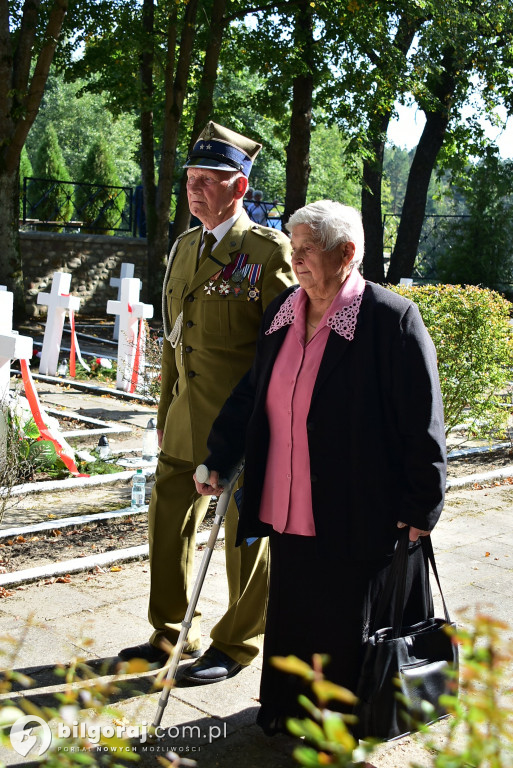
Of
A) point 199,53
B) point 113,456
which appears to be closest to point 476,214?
point 199,53

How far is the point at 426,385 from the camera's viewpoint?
3143 millimetres

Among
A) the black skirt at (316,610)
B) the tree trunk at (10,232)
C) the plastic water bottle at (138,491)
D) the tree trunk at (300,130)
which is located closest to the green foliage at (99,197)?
the tree trunk at (300,130)

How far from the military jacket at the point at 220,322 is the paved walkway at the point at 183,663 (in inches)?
38.8

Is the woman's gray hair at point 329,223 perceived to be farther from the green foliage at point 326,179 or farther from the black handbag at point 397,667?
the green foliage at point 326,179

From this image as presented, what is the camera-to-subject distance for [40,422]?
750 cm

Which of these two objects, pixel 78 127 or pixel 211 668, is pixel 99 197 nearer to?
pixel 211 668

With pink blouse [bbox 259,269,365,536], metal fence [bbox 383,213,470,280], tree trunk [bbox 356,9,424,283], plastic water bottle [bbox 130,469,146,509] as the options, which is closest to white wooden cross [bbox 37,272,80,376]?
plastic water bottle [bbox 130,469,146,509]

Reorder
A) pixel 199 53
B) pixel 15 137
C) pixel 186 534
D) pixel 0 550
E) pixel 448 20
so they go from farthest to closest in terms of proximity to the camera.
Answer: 1. pixel 199 53
2. pixel 448 20
3. pixel 15 137
4. pixel 0 550
5. pixel 186 534

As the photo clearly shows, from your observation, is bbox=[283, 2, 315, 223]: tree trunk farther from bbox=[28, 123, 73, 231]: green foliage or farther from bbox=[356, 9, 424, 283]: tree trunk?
bbox=[28, 123, 73, 231]: green foliage

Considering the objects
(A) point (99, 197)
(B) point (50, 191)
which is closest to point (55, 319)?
(B) point (50, 191)

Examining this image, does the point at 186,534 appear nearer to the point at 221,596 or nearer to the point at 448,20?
the point at 221,596

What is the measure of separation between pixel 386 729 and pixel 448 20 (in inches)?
653

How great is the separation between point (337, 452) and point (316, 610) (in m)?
0.58

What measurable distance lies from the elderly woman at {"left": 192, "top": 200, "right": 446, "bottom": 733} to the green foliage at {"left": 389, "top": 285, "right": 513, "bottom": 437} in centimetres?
531
